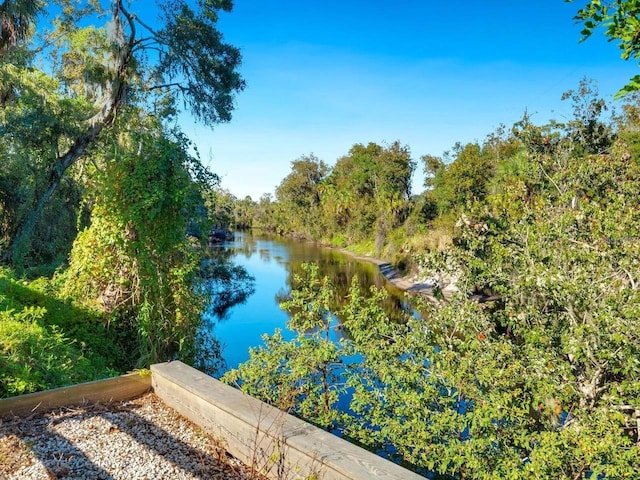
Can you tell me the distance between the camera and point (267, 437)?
2338 mm

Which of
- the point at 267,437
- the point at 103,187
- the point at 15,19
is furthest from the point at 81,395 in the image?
the point at 15,19

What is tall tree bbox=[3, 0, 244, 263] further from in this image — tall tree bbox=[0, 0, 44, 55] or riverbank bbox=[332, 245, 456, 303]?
riverbank bbox=[332, 245, 456, 303]

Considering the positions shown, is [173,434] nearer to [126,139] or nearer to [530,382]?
[530,382]

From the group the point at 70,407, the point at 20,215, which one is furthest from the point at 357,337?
the point at 20,215

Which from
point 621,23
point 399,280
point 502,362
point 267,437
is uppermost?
point 621,23

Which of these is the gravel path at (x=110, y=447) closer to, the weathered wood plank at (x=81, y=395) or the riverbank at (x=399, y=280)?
the weathered wood plank at (x=81, y=395)

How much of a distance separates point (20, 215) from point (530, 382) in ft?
32.8

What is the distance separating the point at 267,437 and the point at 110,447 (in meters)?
0.97

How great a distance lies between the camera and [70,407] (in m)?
3.04

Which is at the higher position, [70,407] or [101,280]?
[101,280]

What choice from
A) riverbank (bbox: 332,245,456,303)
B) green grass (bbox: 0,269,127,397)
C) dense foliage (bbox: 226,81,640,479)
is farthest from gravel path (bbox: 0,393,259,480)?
riverbank (bbox: 332,245,456,303)

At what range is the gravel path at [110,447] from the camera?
2.32 metres

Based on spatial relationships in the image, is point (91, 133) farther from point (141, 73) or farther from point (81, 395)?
point (81, 395)

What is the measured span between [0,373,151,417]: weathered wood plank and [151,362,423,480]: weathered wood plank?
0.90 feet
